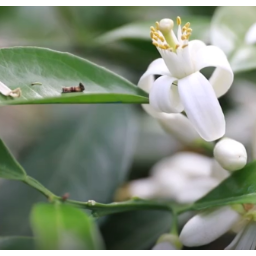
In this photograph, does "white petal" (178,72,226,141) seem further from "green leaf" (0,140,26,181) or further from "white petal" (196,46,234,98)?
"green leaf" (0,140,26,181)

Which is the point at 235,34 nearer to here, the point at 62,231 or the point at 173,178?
the point at 173,178

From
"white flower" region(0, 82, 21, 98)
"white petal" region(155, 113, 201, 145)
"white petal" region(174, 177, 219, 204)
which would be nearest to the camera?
"white flower" region(0, 82, 21, 98)

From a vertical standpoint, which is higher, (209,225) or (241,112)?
(241,112)

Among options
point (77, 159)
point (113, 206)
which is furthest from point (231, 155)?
point (77, 159)

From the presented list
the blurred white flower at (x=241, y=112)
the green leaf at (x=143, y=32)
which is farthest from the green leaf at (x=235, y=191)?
the blurred white flower at (x=241, y=112)

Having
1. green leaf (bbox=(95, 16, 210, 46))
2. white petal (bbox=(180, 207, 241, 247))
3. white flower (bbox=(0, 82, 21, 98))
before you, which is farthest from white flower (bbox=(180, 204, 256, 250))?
green leaf (bbox=(95, 16, 210, 46))

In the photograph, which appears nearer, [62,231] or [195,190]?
[62,231]
